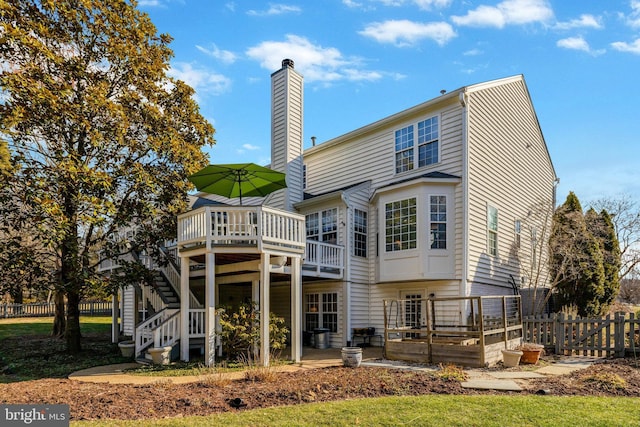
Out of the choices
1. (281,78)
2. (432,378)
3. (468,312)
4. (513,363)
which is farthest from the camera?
(281,78)

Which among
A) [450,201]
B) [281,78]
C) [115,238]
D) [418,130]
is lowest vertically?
[115,238]

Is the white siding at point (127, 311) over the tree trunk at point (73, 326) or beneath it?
beneath

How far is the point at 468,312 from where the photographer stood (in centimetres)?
1261

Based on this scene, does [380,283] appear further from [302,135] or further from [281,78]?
[281,78]

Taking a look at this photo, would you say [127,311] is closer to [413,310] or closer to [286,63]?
[286,63]

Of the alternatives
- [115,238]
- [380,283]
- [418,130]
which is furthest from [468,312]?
[115,238]

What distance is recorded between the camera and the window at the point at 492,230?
14.0 meters

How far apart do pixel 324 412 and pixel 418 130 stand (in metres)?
10.6

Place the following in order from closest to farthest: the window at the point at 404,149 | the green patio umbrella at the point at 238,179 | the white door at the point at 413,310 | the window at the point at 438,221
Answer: the green patio umbrella at the point at 238,179 → the window at the point at 438,221 → the white door at the point at 413,310 → the window at the point at 404,149

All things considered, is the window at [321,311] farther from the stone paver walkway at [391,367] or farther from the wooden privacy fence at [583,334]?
the wooden privacy fence at [583,334]

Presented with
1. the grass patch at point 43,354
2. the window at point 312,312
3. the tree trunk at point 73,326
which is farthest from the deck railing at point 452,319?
the tree trunk at point 73,326

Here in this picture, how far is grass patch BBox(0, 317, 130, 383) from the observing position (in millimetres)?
9938

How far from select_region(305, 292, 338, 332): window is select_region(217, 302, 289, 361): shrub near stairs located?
388cm

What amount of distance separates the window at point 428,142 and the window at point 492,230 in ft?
8.35
